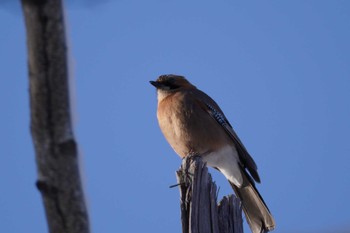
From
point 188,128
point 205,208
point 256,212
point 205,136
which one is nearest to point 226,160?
point 205,136

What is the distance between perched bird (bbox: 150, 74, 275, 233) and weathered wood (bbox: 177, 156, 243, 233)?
6.80 feet

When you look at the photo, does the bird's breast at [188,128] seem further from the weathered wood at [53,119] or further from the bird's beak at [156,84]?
the weathered wood at [53,119]

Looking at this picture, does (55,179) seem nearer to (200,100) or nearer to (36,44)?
(36,44)

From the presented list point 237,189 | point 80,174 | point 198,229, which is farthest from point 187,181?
point 80,174

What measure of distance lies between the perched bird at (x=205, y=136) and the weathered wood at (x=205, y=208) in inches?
81.6

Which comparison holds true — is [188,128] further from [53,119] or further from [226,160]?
[53,119]

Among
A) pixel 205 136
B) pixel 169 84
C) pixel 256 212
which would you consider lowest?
pixel 256 212

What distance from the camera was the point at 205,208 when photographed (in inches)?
195

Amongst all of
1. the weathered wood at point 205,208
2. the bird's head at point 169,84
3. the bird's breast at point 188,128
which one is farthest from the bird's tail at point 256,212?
the bird's head at point 169,84

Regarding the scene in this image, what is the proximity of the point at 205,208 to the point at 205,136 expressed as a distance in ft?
9.92

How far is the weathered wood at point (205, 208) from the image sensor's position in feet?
15.9

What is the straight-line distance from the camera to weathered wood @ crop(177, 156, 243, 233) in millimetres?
4855

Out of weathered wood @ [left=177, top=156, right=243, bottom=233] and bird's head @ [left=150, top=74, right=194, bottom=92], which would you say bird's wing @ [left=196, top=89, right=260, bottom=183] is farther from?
weathered wood @ [left=177, top=156, right=243, bottom=233]

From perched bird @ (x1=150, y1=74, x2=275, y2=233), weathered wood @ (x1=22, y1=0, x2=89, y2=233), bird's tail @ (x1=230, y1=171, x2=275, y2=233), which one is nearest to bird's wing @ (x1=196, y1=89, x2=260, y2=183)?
perched bird @ (x1=150, y1=74, x2=275, y2=233)
